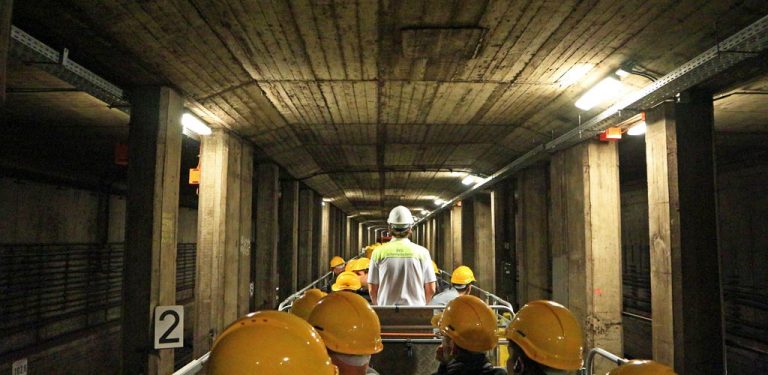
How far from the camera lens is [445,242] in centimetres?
2767

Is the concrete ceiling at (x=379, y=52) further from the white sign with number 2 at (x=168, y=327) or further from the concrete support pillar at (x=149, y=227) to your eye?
the white sign with number 2 at (x=168, y=327)

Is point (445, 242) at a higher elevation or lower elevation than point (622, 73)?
lower

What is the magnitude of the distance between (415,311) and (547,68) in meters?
3.25

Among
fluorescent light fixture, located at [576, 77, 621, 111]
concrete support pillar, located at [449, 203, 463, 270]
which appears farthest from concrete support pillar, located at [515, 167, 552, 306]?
concrete support pillar, located at [449, 203, 463, 270]

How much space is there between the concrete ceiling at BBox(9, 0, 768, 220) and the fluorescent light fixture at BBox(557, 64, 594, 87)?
91 mm

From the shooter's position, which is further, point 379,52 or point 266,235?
point 266,235

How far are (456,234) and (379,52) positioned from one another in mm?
17956

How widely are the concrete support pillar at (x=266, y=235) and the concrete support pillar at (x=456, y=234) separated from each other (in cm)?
1107

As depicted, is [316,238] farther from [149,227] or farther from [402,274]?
[149,227]

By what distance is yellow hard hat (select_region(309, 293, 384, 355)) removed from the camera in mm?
3051

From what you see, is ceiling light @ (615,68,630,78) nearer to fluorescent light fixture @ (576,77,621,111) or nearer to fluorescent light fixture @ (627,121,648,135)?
fluorescent light fixture @ (576,77,621,111)

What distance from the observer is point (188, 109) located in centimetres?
732

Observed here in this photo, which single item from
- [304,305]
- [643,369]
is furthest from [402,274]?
[643,369]

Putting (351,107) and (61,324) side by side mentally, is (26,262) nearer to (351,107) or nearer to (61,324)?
(61,324)
